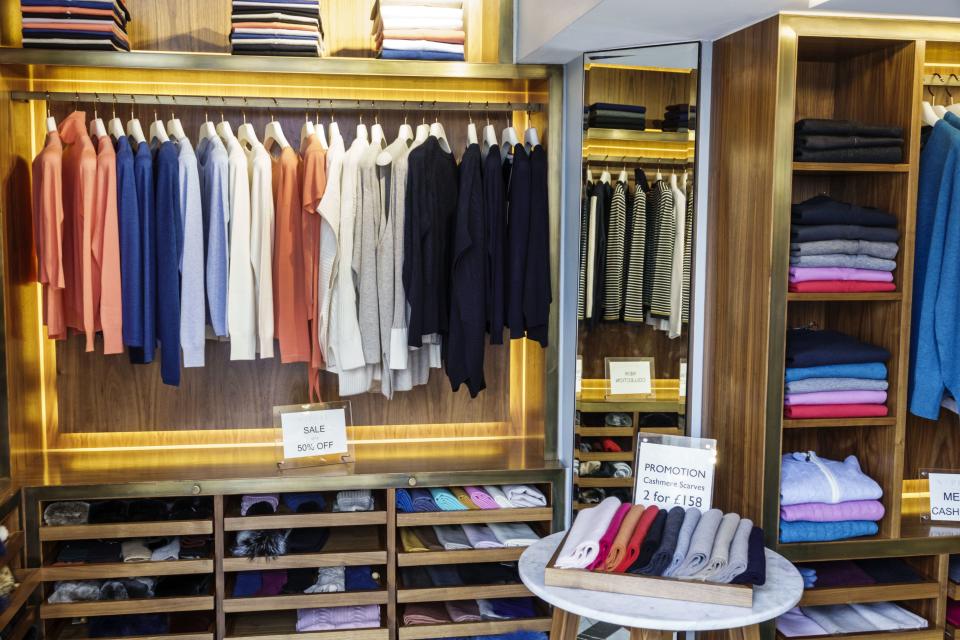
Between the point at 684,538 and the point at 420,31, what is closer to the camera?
the point at 684,538

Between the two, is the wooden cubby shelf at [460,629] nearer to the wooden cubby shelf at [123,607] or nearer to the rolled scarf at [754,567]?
the wooden cubby shelf at [123,607]

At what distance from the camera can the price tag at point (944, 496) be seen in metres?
2.75

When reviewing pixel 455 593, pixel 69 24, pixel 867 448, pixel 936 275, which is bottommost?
pixel 455 593

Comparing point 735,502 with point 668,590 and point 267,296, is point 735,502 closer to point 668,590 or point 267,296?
point 668,590

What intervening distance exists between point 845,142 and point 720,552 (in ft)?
4.36

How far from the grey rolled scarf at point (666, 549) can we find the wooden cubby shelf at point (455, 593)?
3.08ft

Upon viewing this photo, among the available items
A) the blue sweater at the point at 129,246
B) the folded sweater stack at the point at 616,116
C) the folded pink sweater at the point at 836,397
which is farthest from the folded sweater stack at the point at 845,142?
the blue sweater at the point at 129,246

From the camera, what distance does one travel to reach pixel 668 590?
1.99 metres

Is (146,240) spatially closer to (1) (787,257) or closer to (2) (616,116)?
(2) (616,116)

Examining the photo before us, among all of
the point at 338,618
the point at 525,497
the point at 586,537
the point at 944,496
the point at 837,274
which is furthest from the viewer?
the point at 525,497

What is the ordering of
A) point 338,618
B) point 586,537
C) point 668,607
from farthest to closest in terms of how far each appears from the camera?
point 338,618
point 586,537
point 668,607

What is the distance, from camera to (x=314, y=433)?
3.05 m

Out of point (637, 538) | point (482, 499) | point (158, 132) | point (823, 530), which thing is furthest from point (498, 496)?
point (158, 132)

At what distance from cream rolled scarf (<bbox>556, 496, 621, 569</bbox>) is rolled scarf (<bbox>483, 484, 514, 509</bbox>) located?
0.69m
